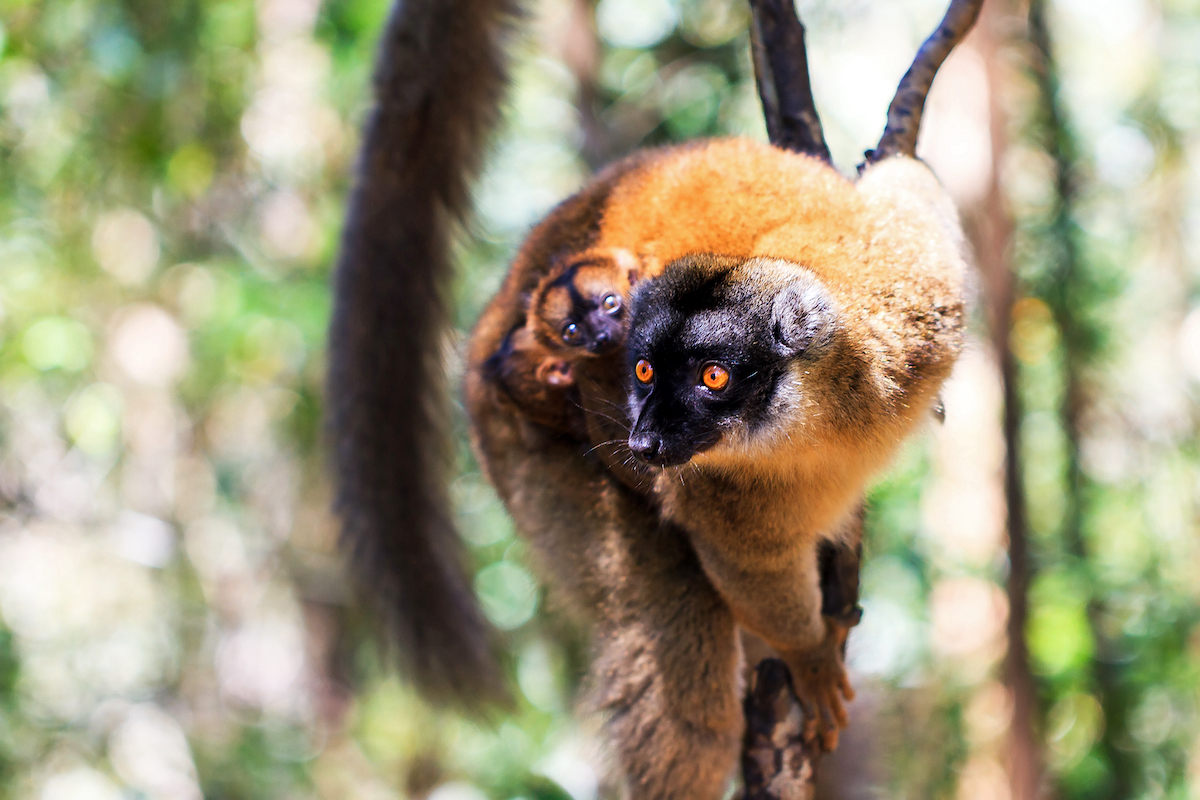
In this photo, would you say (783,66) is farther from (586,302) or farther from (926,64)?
(586,302)

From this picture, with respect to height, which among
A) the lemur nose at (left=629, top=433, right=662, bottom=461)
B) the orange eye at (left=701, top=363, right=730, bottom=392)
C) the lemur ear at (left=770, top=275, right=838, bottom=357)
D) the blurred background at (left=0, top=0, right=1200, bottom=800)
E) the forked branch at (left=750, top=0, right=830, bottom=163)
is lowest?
the blurred background at (left=0, top=0, right=1200, bottom=800)

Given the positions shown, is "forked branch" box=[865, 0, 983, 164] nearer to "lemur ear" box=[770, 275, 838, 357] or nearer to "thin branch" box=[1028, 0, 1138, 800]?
"lemur ear" box=[770, 275, 838, 357]

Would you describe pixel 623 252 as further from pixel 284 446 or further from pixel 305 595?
pixel 305 595

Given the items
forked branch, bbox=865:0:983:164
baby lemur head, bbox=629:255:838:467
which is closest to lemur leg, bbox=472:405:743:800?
baby lemur head, bbox=629:255:838:467

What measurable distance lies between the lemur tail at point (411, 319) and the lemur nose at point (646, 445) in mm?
1803

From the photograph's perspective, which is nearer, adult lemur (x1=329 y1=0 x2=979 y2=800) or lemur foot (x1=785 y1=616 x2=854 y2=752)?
adult lemur (x1=329 y1=0 x2=979 y2=800)

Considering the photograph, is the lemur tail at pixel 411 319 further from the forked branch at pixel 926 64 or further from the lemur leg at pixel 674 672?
the forked branch at pixel 926 64

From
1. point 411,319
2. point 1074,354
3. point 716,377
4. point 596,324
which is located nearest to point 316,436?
point 411,319

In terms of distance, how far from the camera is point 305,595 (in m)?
6.57

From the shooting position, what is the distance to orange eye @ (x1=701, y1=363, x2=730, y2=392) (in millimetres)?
1957

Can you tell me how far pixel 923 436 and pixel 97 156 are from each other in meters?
4.99

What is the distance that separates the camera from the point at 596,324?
2359mm

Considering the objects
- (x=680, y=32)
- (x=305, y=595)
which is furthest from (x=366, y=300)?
(x=305, y=595)

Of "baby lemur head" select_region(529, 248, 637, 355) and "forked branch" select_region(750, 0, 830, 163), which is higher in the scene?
"forked branch" select_region(750, 0, 830, 163)
